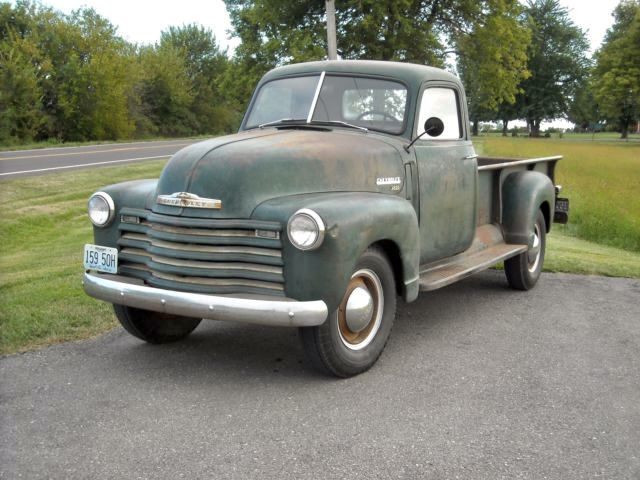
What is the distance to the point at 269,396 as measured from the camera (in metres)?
3.80

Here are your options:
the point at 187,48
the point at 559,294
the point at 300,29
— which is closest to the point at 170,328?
the point at 559,294

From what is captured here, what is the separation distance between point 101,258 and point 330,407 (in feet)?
6.01

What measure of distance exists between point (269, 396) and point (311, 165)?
1423 millimetres

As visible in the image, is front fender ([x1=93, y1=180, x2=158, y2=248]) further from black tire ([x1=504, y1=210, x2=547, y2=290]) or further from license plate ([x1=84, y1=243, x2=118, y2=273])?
black tire ([x1=504, y1=210, x2=547, y2=290])

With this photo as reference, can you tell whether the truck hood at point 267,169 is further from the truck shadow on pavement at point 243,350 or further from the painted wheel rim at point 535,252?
the painted wheel rim at point 535,252

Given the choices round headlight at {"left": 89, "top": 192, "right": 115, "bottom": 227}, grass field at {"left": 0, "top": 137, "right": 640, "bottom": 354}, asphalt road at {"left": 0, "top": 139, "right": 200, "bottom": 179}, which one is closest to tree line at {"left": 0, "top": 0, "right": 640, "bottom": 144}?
asphalt road at {"left": 0, "top": 139, "right": 200, "bottom": 179}

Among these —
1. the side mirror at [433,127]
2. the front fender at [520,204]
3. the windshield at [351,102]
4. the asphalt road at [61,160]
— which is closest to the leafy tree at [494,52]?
the asphalt road at [61,160]

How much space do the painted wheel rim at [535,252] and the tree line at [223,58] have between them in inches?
664

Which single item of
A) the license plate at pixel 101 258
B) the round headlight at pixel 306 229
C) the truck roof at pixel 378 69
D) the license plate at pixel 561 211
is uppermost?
the truck roof at pixel 378 69

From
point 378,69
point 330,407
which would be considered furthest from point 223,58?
point 330,407

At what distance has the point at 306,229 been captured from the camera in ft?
12.0

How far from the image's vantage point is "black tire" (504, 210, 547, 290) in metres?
6.41

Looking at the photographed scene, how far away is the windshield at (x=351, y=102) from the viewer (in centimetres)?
504

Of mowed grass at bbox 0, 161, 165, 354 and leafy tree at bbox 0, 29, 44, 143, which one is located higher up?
leafy tree at bbox 0, 29, 44, 143
